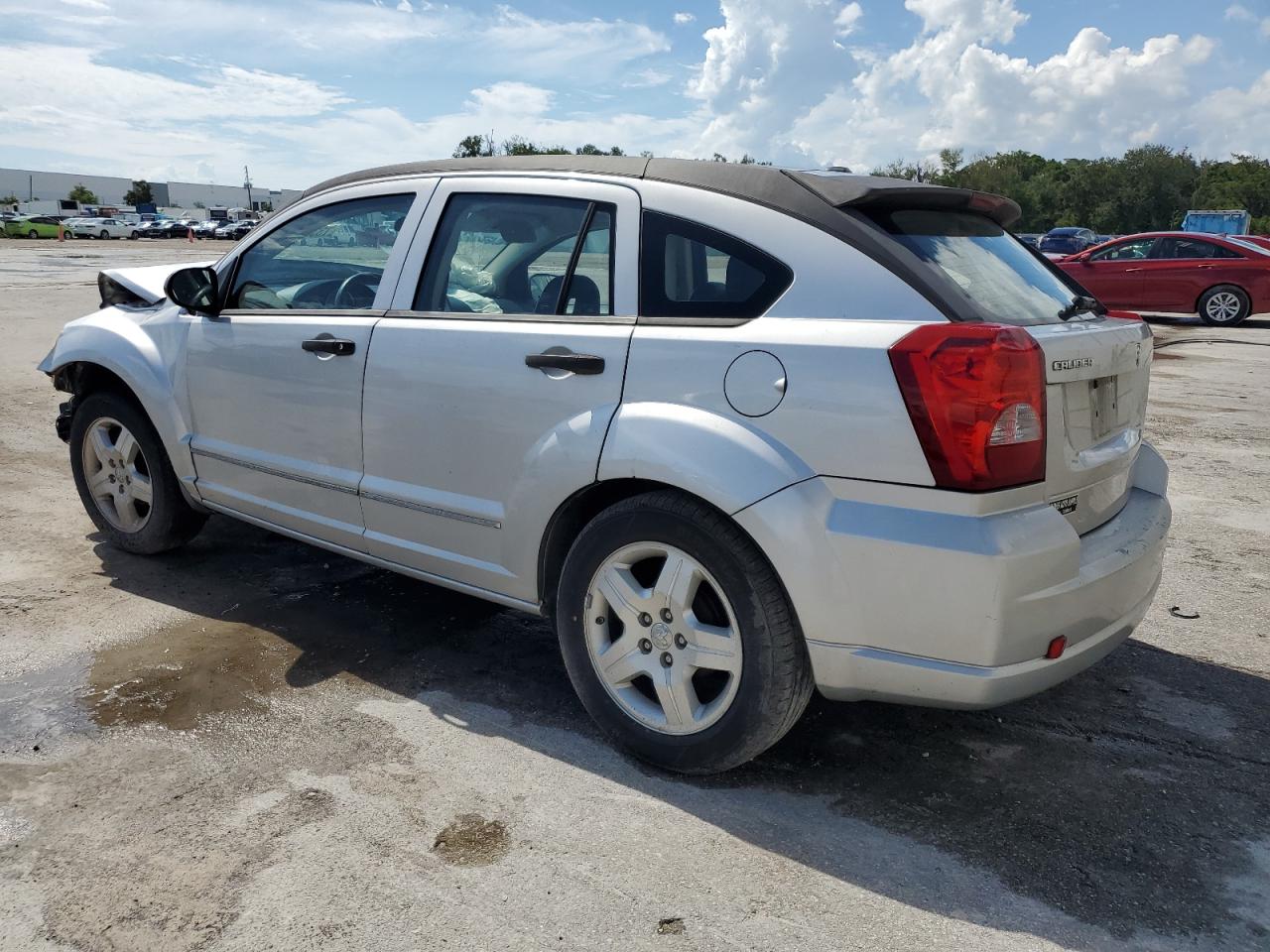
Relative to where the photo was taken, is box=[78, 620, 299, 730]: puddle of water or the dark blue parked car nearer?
box=[78, 620, 299, 730]: puddle of water

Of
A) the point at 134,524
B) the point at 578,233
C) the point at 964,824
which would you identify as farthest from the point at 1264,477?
the point at 134,524

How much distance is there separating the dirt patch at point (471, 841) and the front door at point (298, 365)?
4.57 ft

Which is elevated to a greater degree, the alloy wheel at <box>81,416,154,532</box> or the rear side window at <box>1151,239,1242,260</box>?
the rear side window at <box>1151,239,1242,260</box>

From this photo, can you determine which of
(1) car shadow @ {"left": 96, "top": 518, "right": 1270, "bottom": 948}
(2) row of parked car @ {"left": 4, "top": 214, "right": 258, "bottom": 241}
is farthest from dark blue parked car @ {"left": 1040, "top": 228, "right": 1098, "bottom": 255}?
(2) row of parked car @ {"left": 4, "top": 214, "right": 258, "bottom": 241}

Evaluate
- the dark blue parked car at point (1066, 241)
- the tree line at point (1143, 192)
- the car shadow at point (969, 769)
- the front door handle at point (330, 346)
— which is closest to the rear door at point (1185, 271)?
the dark blue parked car at point (1066, 241)

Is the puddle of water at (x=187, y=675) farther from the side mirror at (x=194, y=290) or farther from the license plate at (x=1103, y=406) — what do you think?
the license plate at (x=1103, y=406)

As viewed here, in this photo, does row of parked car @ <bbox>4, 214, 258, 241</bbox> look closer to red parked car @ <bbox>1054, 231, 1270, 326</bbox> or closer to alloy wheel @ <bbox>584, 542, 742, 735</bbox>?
red parked car @ <bbox>1054, 231, 1270, 326</bbox>

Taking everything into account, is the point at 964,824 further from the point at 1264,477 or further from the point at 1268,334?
the point at 1268,334

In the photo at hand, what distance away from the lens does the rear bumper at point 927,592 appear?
256cm

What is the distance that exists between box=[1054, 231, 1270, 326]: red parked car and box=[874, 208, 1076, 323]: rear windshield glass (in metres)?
16.0

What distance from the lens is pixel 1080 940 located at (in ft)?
7.80

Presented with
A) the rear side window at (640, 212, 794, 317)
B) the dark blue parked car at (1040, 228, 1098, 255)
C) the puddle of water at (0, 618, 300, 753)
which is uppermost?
the dark blue parked car at (1040, 228, 1098, 255)

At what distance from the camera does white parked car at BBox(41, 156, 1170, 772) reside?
2.61 m

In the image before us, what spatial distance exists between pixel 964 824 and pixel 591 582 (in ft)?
4.08
